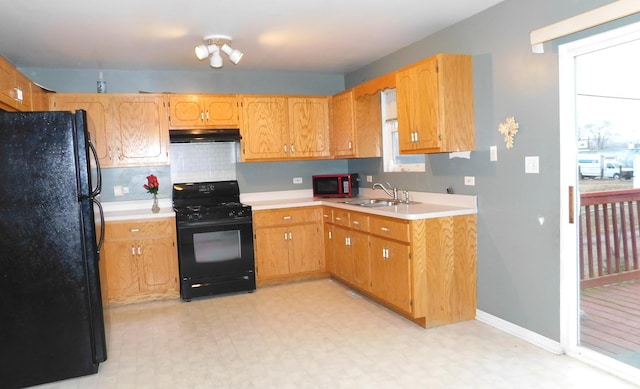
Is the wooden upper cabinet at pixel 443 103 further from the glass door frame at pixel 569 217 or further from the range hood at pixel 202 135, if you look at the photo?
the range hood at pixel 202 135

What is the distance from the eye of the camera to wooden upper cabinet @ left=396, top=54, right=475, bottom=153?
348cm

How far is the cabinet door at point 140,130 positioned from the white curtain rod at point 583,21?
357 cm

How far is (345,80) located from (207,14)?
2.81 meters

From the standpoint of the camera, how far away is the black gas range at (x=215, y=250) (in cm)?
455

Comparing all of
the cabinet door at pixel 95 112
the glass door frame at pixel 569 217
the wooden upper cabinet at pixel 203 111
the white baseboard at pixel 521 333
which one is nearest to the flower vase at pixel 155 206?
the cabinet door at pixel 95 112

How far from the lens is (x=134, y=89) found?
16.4 ft

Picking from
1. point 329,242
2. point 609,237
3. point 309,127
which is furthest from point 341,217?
point 609,237

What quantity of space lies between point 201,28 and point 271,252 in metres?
2.38

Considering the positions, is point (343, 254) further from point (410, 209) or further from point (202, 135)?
point (202, 135)

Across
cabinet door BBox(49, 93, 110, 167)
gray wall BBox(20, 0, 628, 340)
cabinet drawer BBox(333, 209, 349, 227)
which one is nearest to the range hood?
cabinet door BBox(49, 93, 110, 167)

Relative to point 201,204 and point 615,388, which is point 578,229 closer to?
point 615,388

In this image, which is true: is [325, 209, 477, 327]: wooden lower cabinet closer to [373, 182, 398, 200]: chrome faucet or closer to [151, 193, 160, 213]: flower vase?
[373, 182, 398, 200]: chrome faucet

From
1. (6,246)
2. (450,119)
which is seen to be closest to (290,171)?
(450,119)

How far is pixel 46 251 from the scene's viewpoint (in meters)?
2.87
